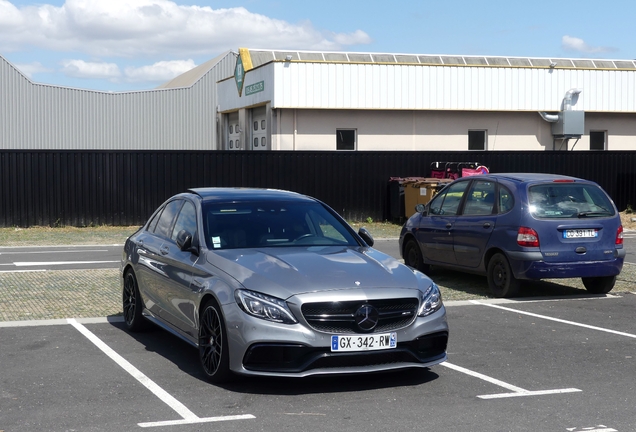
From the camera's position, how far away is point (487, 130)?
30750 millimetres

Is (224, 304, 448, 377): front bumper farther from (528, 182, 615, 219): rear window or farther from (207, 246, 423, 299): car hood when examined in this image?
(528, 182, 615, 219): rear window

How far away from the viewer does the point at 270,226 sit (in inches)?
321

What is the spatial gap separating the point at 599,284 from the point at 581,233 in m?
1.17

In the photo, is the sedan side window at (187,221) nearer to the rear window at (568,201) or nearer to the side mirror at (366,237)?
the side mirror at (366,237)

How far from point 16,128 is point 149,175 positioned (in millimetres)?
22042

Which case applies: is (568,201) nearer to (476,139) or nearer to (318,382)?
(318,382)

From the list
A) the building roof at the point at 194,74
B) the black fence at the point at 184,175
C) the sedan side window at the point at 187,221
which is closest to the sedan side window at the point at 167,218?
the sedan side window at the point at 187,221

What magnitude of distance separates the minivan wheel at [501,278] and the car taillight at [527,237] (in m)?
0.41

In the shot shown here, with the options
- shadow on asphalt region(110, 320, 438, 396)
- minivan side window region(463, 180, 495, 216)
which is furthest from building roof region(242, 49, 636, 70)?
shadow on asphalt region(110, 320, 438, 396)

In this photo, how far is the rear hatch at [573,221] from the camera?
11.4 metres

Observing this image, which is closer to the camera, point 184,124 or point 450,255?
point 450,255

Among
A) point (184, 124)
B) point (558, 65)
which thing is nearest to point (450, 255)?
point (558, 65)

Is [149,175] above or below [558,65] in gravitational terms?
below

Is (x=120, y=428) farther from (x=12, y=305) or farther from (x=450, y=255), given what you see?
(x=450, y=255)
